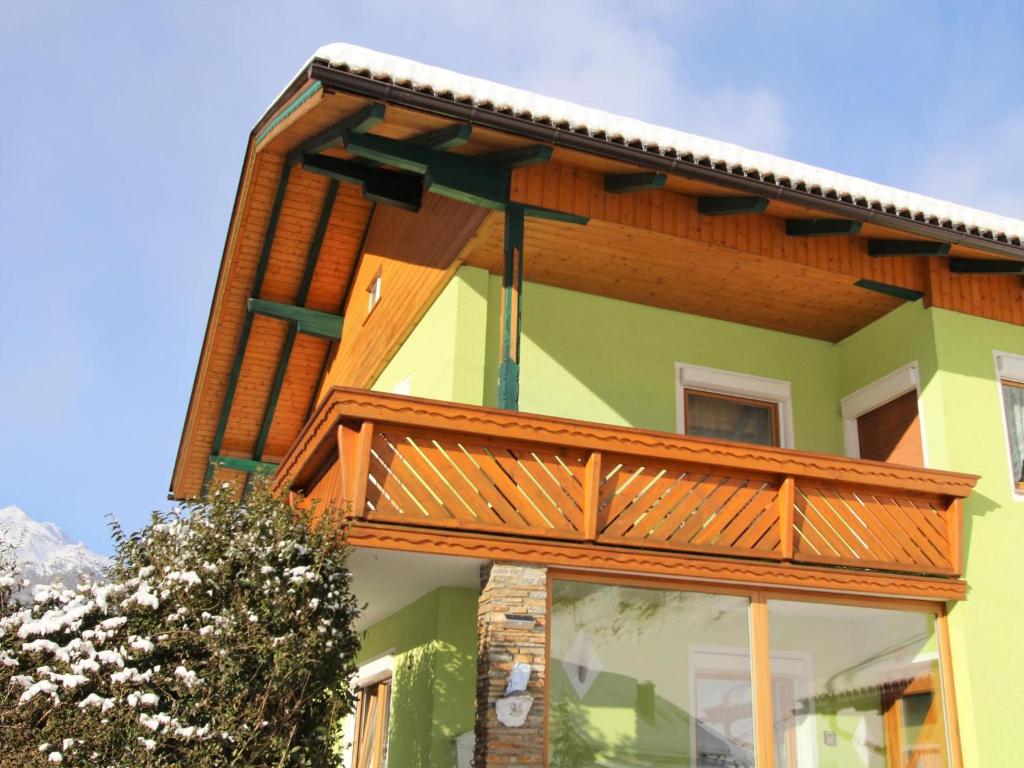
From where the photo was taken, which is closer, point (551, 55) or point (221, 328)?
point (221, 328)

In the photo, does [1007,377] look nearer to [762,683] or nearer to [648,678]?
[762,683]

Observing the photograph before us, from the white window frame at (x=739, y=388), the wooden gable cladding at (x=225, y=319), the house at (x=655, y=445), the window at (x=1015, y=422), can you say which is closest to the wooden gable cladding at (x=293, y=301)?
the wooden gable cladding at (x=225, y=319)

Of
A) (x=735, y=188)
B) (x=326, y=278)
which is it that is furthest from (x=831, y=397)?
(x=326, y=278)

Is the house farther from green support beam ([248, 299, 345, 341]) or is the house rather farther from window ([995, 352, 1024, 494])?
green support beam ([248, 299, 345, 341])

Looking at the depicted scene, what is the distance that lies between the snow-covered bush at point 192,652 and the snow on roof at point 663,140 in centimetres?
344

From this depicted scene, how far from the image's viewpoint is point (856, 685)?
1038cm

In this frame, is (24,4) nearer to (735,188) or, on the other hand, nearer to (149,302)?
(149,302)

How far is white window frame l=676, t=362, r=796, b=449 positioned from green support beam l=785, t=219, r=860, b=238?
6.51 feet

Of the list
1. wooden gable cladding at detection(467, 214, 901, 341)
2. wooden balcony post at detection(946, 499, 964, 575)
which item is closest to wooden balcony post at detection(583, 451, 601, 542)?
wooden gable cladding at detection(467, 214, 901, 341)

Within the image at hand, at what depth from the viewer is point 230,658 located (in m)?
7.83

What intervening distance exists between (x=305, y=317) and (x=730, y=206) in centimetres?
688

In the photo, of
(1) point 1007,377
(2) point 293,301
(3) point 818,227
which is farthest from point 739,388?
(2) point 293,301

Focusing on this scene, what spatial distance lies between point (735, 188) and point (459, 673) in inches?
192

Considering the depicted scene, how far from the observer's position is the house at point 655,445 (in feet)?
29.4
